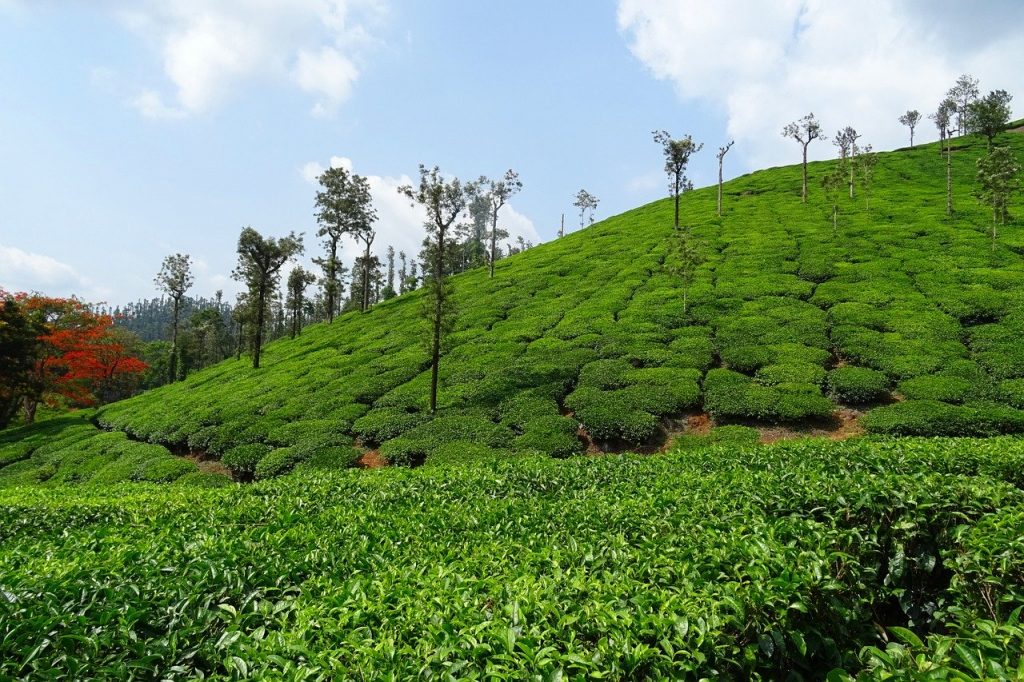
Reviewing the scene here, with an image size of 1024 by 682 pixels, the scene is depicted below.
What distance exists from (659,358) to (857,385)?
27.4 feet

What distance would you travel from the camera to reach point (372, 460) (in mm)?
21500

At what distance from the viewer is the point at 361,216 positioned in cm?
5841

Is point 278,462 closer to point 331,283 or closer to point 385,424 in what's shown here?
point 385,424

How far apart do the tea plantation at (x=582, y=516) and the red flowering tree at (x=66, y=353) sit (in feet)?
45.2

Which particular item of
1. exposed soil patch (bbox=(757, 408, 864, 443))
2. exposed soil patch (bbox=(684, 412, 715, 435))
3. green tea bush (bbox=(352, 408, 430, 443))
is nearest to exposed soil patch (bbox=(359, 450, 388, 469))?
green tea bush (bbox=(352, 408, 430, 443))

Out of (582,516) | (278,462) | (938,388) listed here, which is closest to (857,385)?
(938,388)

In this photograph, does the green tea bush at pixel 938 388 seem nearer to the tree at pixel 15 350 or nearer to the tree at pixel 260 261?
the tree at pixel 260 261

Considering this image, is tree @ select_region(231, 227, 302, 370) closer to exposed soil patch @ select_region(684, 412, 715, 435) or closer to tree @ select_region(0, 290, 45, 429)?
A: tree @ select_region(0, 290, 45, 429)

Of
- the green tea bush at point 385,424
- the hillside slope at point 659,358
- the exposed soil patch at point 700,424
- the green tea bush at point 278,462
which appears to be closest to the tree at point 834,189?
the hillside slope at point 659,358

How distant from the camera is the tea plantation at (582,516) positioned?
13.4 ft

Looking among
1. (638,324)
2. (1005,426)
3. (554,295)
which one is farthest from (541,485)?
(554,295)

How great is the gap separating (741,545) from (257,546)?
228 inches

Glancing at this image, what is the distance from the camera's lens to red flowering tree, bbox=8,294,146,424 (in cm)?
4091

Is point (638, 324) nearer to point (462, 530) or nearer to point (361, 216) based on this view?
point (462, 530)
